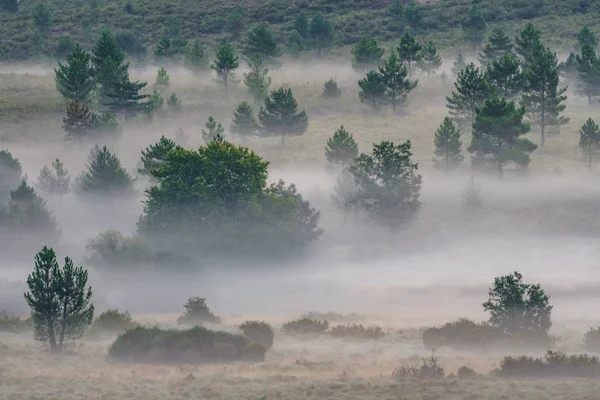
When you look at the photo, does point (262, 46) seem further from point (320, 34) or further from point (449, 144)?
point (449, 144)

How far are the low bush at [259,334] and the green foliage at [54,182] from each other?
48.3 meters

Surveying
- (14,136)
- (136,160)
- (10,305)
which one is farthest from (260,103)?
(10,305)

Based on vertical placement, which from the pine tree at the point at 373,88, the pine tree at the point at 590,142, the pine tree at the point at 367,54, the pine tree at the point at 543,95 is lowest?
the pine tree at the point at 590,142

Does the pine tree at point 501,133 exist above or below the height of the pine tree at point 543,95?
below

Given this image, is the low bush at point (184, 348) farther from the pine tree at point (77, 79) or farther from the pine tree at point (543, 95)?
the pine tree at point (77, 79)

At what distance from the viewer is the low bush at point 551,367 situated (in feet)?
135

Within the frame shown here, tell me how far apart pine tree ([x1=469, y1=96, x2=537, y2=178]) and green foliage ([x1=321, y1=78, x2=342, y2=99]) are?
113ft

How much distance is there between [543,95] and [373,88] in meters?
21.4

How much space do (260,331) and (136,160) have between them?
58434 mm

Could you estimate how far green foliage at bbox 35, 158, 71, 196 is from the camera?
94812mm

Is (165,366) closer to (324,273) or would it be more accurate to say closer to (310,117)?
(324,273)

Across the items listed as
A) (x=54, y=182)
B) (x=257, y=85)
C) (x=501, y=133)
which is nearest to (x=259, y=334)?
(x=501, y=133)

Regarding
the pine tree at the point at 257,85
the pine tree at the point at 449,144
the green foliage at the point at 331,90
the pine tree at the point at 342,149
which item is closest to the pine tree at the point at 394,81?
the green foliage at the point at 331,90

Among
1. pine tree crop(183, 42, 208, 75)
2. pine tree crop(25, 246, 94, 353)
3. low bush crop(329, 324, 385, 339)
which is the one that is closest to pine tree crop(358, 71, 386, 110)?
pine tree crop(183, 42, 208, 75)
